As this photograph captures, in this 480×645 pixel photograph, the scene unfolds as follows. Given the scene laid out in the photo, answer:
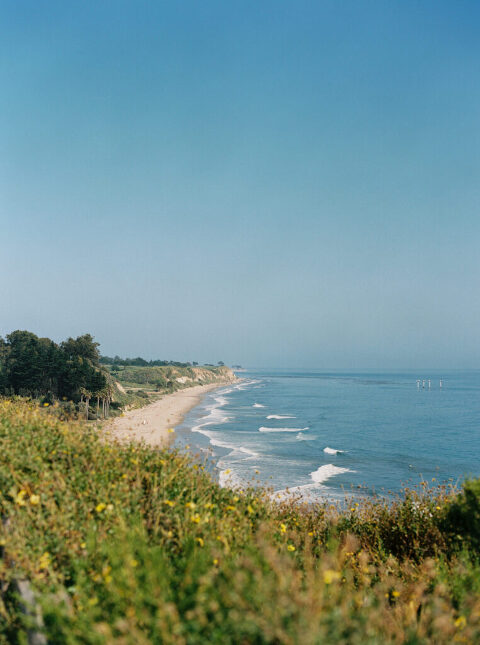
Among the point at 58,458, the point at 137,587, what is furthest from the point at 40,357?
the point at 137,587

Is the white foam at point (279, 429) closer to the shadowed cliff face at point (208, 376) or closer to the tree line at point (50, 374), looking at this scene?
the tree line at point (50, 374)

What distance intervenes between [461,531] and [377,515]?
8.88 ft

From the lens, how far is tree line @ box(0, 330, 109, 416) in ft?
166

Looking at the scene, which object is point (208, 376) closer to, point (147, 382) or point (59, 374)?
point (147, 382)

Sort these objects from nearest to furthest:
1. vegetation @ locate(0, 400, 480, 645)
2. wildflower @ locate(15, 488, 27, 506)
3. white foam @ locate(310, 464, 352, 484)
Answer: vegetation @ locate(0, 400, 480, 645), wildflower @ locate(15, 488, 27, 506), white foam @ locate(310, 464, 352, 484)

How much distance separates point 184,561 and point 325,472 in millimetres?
25736

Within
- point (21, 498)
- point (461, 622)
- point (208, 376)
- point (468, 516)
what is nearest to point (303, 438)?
point (468, 516)

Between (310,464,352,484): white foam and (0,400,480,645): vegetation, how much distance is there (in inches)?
723

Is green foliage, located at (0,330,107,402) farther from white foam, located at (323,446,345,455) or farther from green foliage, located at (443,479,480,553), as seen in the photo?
green foliage, located at (443,479,480,553)

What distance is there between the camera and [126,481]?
5.83 meters

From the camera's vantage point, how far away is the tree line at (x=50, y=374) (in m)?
50.7

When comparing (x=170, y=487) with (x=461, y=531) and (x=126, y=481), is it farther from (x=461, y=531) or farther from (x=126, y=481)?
(x=461, y=531)

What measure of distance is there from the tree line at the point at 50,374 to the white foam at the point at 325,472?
3121cm

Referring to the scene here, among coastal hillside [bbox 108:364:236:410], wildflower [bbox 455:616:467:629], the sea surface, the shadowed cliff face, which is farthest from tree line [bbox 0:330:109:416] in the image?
the shadowed cliff face
